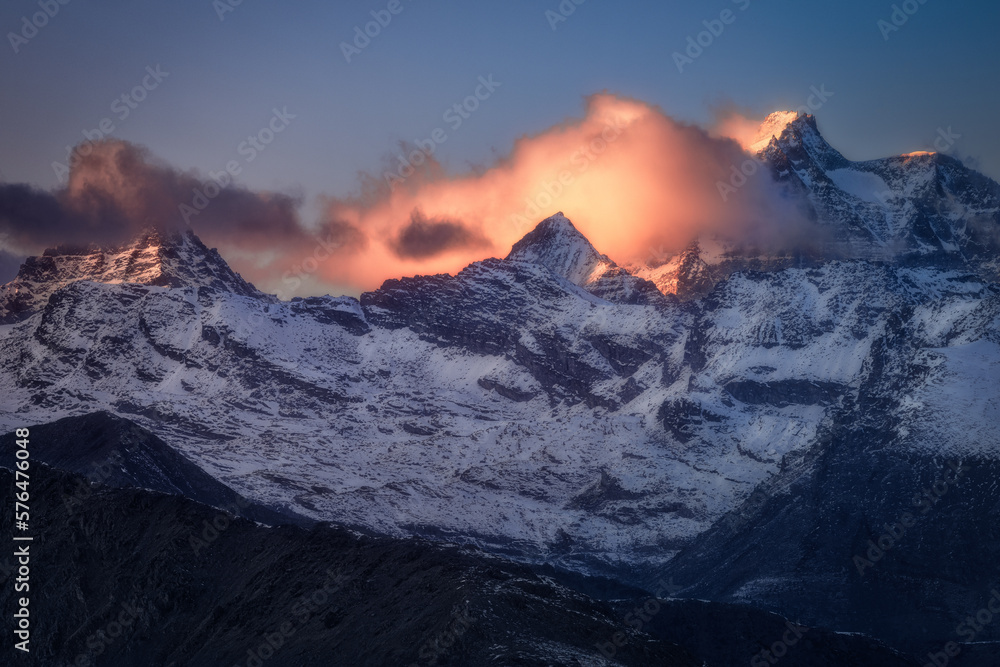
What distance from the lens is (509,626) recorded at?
12088cm

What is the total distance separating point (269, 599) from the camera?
14688cm

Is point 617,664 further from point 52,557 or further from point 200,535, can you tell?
point 52,557

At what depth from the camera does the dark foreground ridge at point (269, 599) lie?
402 feet

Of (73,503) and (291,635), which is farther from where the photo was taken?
(73,503)

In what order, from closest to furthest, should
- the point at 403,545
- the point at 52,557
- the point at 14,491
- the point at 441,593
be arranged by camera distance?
the point at 441,593 → the point at 403,545 → the point at 52,557 → the point at 14,491

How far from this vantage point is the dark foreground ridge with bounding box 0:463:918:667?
4828 inches

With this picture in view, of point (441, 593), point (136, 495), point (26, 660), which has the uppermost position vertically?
point (136, 495)

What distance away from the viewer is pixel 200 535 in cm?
16562

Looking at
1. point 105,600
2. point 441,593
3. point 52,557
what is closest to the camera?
point 441,593

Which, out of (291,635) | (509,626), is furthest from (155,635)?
(509,626)

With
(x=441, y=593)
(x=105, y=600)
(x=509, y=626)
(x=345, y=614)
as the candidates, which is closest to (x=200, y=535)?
(x=105, y=600)

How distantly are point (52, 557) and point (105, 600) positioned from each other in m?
14.9

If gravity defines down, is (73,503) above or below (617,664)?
above

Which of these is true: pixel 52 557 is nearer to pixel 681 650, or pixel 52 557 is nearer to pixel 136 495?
pixel 136 495
